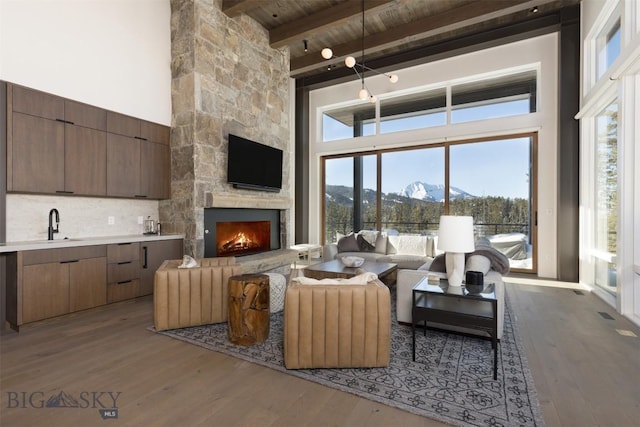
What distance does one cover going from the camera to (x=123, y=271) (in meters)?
3.74

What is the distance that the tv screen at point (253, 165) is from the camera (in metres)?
5.01

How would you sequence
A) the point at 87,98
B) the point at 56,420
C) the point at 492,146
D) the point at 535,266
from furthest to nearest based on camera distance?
1. the point at 492,146
2. the point at 535,266
3. the point at 87,98
4. the point at 56,420

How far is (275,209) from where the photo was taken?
627cm

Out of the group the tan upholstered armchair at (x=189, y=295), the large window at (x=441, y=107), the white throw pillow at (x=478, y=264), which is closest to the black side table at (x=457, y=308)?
the white throw pillow at (x=478, y=264)

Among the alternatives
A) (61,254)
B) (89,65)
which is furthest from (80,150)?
(61,254)

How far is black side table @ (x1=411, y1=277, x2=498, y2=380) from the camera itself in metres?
2.17

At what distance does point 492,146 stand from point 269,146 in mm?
4284

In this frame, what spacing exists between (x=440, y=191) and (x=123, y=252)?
5.64m

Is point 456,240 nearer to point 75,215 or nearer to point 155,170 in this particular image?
point 155,170

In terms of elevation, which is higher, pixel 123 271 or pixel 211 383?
pixel 123 271

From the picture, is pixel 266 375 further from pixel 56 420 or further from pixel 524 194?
pixel 524 194

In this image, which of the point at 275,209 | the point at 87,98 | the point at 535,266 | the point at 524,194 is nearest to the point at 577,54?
the point at 524,194

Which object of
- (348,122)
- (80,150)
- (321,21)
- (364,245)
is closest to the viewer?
(80,150)

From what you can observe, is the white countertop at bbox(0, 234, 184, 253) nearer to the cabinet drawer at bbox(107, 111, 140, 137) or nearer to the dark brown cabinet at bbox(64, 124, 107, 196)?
the dark brown cabinet at bbox(64, 124, 107, 196)
